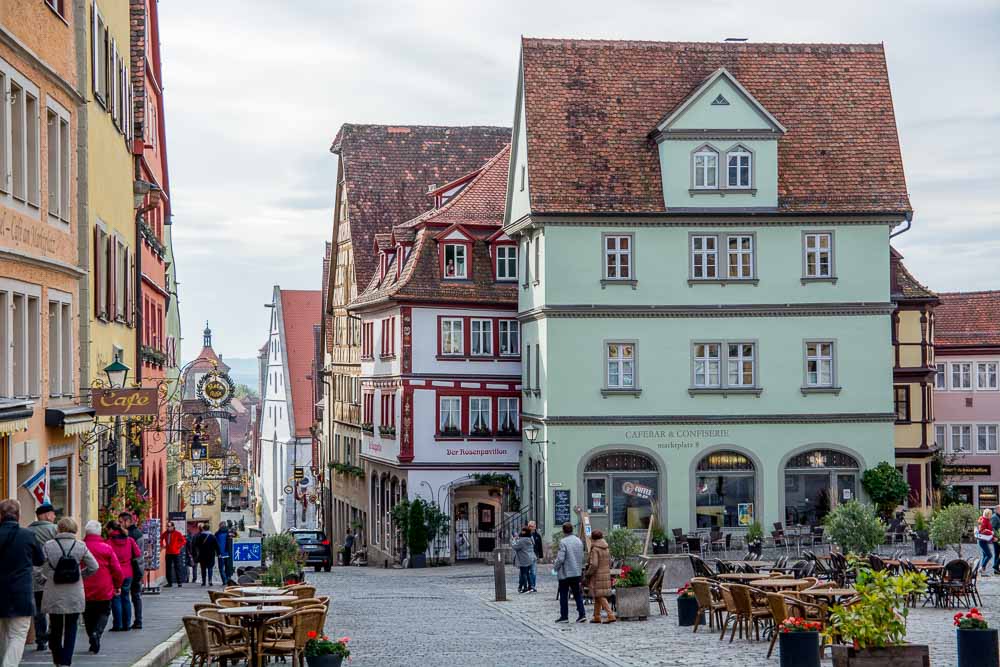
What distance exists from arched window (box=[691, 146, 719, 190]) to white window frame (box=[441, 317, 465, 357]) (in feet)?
32.1

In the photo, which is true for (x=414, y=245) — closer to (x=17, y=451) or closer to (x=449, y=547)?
(x=449, y=547)

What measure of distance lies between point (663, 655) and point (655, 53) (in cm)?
2987

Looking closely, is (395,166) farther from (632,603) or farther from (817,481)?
(632,603)

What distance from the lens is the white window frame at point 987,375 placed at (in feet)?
235

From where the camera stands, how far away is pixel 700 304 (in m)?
45.7

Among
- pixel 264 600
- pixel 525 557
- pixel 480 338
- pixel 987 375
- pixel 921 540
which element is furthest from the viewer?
pixel 987 375

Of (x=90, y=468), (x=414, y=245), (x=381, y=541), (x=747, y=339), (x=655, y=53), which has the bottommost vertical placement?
(x=381, y=541)

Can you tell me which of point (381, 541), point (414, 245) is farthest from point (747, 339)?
point (381, 541)

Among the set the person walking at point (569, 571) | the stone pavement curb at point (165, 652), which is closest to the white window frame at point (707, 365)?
the person walking at point (569, 571)

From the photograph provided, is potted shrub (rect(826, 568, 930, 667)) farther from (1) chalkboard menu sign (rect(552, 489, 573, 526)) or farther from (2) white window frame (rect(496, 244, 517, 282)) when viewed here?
(2) white window frame (rect(496, 244, 517, 282))

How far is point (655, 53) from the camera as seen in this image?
48.0 metres

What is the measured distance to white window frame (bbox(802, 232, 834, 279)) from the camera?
151ft

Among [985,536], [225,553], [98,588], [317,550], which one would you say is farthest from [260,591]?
→ [317,550]

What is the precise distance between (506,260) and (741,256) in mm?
8813
